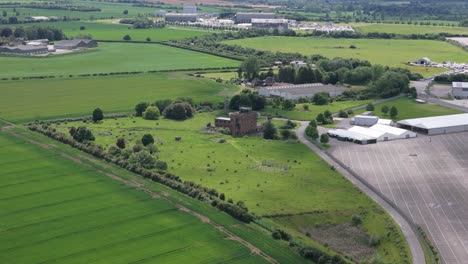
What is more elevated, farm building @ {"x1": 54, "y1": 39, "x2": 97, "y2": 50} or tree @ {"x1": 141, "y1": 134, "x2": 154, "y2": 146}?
tree @ {"x1": 141, "y1": 134, "x2": 154, "y2": 146}

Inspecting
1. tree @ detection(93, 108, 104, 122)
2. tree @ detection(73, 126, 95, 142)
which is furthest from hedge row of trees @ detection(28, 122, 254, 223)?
tree @ detection(93, 108, 104, 122)

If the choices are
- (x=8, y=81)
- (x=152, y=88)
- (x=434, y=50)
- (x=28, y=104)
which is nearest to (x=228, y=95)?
(x=152, y=88)

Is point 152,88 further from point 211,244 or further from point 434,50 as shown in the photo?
point 434,50

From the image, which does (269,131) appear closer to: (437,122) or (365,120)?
(365,120)

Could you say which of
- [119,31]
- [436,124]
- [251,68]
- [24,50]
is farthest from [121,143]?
[119,31]

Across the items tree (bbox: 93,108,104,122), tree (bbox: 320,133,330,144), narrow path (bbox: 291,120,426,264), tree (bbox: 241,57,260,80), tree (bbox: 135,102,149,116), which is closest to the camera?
narrow path (bbox: 291,120,426,264)

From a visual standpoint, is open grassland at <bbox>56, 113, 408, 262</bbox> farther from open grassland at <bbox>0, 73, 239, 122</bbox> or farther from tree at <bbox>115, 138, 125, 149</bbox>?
open grassland at <bbox>0, 73, 239, 122</bbox>

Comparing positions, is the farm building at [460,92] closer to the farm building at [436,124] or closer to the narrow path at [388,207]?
the farm building at [436,124]
